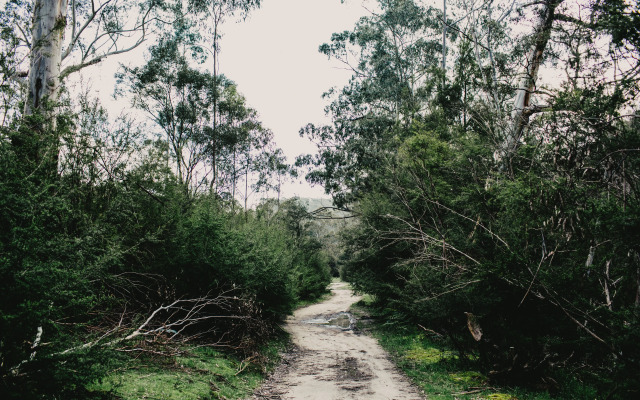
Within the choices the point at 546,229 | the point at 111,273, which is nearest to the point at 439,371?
the point at 546,229

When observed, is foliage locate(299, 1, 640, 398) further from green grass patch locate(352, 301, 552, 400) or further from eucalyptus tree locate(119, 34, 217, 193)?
eucalyptus tree locate(119, 34, 217, 193)

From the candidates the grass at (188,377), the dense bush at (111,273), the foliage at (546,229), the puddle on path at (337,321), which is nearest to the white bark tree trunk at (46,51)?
the dense bush at (111,273)

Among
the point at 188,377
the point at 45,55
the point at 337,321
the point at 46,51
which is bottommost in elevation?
the point at 337,321

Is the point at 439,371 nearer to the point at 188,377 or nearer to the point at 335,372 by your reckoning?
the point at 335,372

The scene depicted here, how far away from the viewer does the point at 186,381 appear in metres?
6.49

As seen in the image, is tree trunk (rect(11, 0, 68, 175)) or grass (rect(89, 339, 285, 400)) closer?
grass (rect(89, 339, 285, 400))

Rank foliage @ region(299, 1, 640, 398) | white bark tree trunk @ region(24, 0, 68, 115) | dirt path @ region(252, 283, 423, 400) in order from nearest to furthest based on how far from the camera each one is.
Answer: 1. foliage @ region(299, 1, 640, 398)
2. dirt path @ region(252, 283, 423, 400)
3. white bark tree trunk @ region(24, 0, 68, 115)

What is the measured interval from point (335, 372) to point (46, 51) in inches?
402

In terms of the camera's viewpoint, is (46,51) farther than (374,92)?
No

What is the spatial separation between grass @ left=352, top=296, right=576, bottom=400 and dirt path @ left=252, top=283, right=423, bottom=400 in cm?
37

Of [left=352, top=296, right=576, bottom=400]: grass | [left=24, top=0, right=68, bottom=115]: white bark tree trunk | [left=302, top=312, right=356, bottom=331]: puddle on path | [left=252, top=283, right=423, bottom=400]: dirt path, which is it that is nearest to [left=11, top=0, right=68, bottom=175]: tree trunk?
[left=24, top=0, right=68, bottom=115]: white bark tree trunk

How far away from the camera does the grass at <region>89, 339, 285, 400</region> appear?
5.41 metres

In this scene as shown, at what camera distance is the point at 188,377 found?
674 centimetres

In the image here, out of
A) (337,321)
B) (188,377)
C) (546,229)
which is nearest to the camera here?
(546,229)
